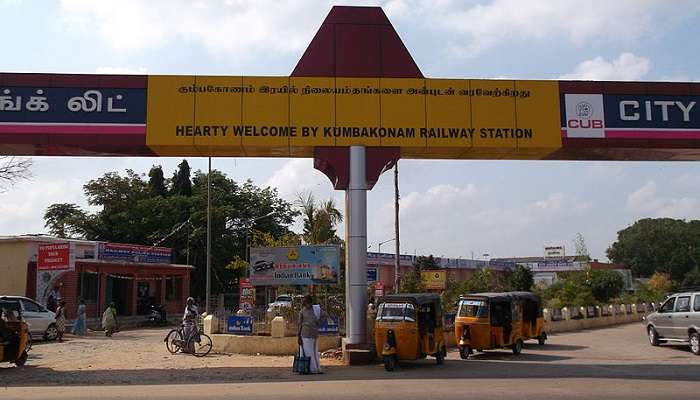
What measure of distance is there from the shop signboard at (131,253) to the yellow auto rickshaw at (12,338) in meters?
20.3

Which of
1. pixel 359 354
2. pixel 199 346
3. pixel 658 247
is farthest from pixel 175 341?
pixel 658 247

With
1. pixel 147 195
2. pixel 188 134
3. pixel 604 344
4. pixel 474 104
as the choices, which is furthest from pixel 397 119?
pixel 147 195

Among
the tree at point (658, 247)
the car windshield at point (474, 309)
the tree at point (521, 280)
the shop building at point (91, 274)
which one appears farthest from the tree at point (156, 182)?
the tree at point (658, 247)

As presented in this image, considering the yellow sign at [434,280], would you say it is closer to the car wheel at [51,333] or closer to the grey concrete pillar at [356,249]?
the car wheel at [51,333]

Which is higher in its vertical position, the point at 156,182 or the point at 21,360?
the point at 156,182

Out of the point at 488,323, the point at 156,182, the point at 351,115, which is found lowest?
the point at 488,323

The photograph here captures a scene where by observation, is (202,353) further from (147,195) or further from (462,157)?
(147,195)

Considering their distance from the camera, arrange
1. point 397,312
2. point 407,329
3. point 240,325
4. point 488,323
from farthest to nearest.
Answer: point 240,325 → point 488,323 → point 397,312 → point 407,329

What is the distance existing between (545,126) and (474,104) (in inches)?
76.9

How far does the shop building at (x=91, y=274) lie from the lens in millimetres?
30609

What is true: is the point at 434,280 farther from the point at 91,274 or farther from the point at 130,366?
the point at 130,366

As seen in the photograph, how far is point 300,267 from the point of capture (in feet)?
79.1

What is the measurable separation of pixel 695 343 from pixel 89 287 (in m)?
30.3

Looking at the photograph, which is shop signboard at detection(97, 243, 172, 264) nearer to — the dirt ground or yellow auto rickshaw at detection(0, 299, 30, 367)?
the dirt ground
